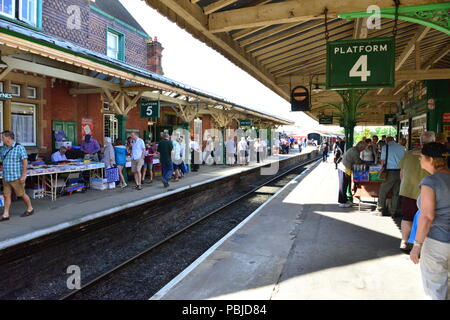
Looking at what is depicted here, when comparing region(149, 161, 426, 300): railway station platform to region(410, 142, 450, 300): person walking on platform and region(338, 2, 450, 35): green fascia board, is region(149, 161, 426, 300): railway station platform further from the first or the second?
region(338, 2, 450, 35): green fascia board

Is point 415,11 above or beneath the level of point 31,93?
above

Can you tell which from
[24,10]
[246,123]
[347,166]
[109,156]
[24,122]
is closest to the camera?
[347,166]

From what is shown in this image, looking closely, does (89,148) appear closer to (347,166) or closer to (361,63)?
(347,166)

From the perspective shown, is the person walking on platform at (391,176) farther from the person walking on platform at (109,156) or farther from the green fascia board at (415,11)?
the person walking on platform at (109,156)

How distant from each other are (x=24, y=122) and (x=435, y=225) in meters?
10.4

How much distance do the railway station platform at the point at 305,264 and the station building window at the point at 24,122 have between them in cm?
737

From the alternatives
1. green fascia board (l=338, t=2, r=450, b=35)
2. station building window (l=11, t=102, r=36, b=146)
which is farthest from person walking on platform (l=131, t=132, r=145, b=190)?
green fascia board (l=338, t=2, r=450, b=35)

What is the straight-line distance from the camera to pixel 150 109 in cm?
1094

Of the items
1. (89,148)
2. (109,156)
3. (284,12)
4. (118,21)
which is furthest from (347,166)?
(118,21)

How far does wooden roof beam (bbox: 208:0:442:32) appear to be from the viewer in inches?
157

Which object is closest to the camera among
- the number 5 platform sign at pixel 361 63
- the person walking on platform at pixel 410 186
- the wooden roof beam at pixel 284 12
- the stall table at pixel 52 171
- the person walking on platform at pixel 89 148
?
the wooden roof beam at pixel 284 12

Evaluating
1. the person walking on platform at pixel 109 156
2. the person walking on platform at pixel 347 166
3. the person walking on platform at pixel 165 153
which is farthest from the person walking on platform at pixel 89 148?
the person walking on platform at pixel 347 166

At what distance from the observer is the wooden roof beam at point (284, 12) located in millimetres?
3977
